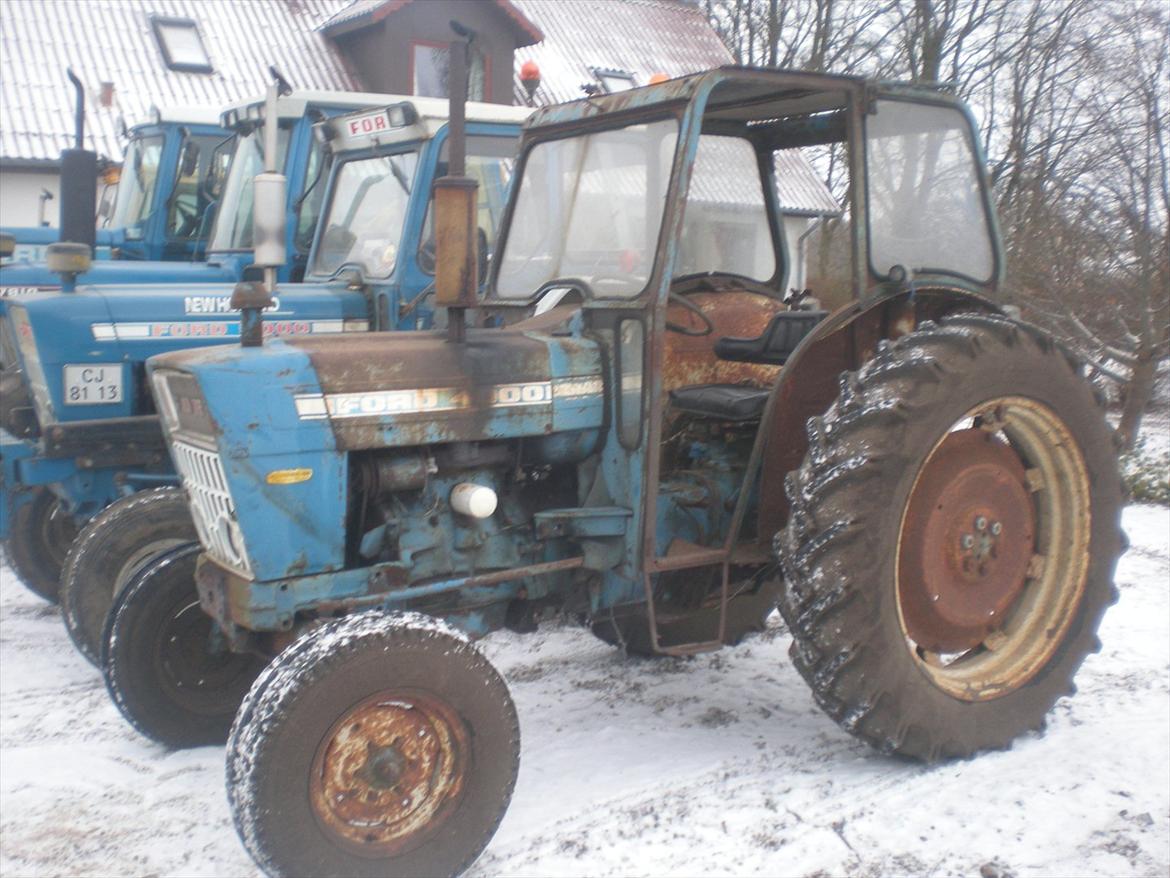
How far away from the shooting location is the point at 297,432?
345 centimetres

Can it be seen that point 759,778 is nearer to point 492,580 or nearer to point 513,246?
point 492,580

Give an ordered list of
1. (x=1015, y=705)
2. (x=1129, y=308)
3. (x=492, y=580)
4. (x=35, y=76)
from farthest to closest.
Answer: (x=35, y=76)
(x=1129, y=308)
(x=1015, y=705)
(x=492, y=580)

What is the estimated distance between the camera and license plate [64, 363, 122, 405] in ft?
19.3

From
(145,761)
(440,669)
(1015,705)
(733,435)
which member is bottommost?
(145,761)

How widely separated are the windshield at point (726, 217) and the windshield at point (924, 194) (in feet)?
2.33

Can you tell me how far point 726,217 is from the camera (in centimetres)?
487

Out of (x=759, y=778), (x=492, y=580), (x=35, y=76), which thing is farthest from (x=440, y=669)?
(x=35, y=76)

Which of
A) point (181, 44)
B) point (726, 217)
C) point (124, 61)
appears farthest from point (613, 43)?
point (726, 217)

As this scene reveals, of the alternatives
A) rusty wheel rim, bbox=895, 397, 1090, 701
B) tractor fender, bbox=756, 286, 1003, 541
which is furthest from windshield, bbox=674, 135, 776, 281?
rusty wheel rim, bbox=895, 397, 1090, 701

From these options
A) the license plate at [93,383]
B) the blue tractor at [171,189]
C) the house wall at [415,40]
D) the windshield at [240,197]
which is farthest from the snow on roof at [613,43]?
the license plate at [93,383]

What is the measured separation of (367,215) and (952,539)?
388cm

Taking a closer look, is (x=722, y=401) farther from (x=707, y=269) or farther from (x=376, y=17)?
(x=376, y=17)

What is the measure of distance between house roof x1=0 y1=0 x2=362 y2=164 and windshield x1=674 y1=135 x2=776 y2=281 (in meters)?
11.8

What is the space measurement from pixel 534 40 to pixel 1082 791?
16820mm
